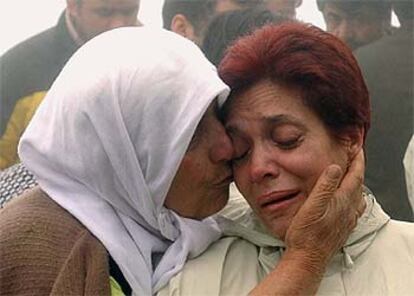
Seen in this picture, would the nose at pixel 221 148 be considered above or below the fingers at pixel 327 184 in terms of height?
above

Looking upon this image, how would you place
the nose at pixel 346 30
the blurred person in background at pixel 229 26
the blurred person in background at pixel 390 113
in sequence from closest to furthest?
the blurred person in background at pixel 229 26 < the blurred person in background at pixel 390 113 < the nose at pixel 346 30

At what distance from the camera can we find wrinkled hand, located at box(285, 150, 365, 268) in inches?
82.0

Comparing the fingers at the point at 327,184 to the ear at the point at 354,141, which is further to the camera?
the ear at the point at 354,141

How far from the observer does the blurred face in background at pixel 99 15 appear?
374 centimetres

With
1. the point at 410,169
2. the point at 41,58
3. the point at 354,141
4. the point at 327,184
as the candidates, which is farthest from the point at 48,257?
the point at 41,58

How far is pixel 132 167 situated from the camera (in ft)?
6.96

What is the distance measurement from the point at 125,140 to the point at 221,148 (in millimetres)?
232

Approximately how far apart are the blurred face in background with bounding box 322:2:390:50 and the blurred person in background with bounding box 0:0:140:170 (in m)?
0.79

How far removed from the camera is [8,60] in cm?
364

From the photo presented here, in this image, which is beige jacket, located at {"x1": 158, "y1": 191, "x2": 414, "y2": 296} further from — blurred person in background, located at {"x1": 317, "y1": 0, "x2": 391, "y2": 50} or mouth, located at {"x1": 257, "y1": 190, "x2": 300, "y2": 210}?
blurred person in background, located at {"x1": 317, "y1": 0, "x2": 391, "y2": 50}

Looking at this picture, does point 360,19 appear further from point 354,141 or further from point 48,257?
point 48,257

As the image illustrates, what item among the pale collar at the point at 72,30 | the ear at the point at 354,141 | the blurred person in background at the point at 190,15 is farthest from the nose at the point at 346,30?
the ear at the point at 354,141

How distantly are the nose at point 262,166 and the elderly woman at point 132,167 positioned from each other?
0.07m

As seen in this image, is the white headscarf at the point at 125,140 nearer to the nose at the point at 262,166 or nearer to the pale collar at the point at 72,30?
the nose at the point at 262,166
